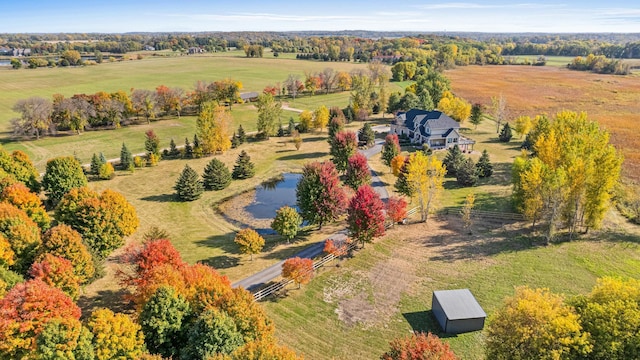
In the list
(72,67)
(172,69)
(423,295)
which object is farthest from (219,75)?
(423,295)

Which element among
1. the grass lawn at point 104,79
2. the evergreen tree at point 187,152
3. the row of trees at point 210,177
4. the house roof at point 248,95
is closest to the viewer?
the row of trees at point 210,177

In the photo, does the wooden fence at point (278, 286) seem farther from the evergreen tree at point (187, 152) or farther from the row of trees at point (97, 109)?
the row of trees at point (97, 109)

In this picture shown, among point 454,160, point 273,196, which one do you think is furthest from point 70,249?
point 454,160

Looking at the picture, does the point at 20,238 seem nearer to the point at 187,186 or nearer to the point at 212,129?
the point at 187,186

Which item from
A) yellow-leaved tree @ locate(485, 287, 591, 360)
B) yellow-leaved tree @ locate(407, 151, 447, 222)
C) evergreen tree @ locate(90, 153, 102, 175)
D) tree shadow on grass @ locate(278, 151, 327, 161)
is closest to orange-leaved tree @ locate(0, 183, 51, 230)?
evergreen tree @ locate(90, 153, 102, 175)

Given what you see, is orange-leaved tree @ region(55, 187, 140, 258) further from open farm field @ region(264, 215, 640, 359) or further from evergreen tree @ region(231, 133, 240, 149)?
evergreen tree @ region(231, 133, 240, 149)

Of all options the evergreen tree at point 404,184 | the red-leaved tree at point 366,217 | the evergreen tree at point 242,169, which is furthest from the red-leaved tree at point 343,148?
the red-leaved tree at point 366,217
